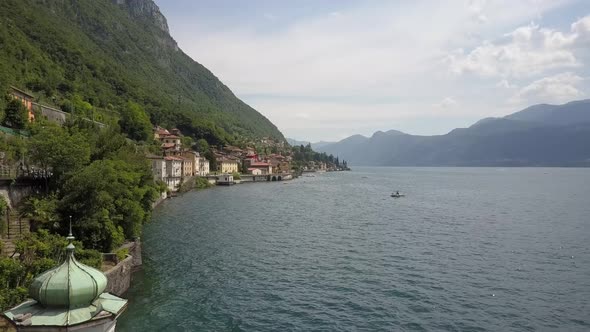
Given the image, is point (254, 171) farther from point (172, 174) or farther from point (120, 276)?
point (120, 276)

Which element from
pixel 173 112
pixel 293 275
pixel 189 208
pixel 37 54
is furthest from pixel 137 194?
pixel 173 112

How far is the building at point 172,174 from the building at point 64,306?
90287 millimetres

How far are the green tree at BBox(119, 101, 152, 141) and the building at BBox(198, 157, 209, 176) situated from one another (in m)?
21.7

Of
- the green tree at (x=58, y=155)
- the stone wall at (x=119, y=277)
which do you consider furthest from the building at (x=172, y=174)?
the stone wall at (x=119, y=277)

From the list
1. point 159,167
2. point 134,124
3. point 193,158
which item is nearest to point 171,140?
point 193,158

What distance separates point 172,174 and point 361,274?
3119 inches

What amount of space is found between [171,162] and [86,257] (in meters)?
81.2

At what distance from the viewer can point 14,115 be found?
169 ft

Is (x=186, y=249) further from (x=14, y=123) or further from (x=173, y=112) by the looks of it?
(x=173, y=112)

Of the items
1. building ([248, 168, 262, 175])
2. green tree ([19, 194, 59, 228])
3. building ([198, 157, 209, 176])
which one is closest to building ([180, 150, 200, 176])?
building ([198, 157, 209, 176])

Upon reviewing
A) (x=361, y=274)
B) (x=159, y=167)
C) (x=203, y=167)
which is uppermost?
(x=159, y=167)

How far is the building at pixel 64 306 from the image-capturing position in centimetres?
762

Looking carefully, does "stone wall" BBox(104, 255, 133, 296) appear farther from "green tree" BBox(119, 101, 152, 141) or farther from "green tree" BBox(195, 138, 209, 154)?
"green tree" BBox(195, 138, 209, 154)

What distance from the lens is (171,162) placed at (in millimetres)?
102938
